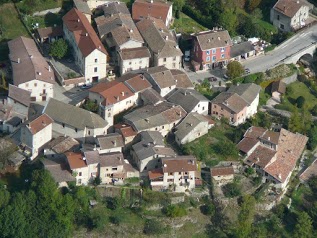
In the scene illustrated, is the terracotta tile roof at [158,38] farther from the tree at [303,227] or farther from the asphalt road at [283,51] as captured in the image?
the tree at [303,227]

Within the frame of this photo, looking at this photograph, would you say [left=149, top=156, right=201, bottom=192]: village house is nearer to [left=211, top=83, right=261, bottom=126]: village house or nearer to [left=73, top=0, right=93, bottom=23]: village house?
[left=211, top=83, right=261, bottom=126]: village house

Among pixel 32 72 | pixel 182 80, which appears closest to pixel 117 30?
pixel 182 80

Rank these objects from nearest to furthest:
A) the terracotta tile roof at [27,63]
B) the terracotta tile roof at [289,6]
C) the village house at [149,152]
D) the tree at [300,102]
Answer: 1. the village house at [149,152]
2. the terracotta tile roof at [27,63]
3. the tree at [300,102]
4. the terracotta tile roof at [289,6]

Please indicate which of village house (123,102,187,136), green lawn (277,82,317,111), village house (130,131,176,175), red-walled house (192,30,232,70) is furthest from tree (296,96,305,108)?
village house (130,131,176,175)

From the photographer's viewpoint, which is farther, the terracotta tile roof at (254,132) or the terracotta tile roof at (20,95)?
the terracotta tile roof at (254,132)

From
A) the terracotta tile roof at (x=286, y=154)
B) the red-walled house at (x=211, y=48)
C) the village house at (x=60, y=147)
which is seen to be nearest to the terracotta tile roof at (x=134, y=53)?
the red-walled house at (x=211, y=48)

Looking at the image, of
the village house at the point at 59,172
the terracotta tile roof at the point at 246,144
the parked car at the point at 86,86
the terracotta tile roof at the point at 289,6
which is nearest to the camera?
the village house at the point at 59,172
